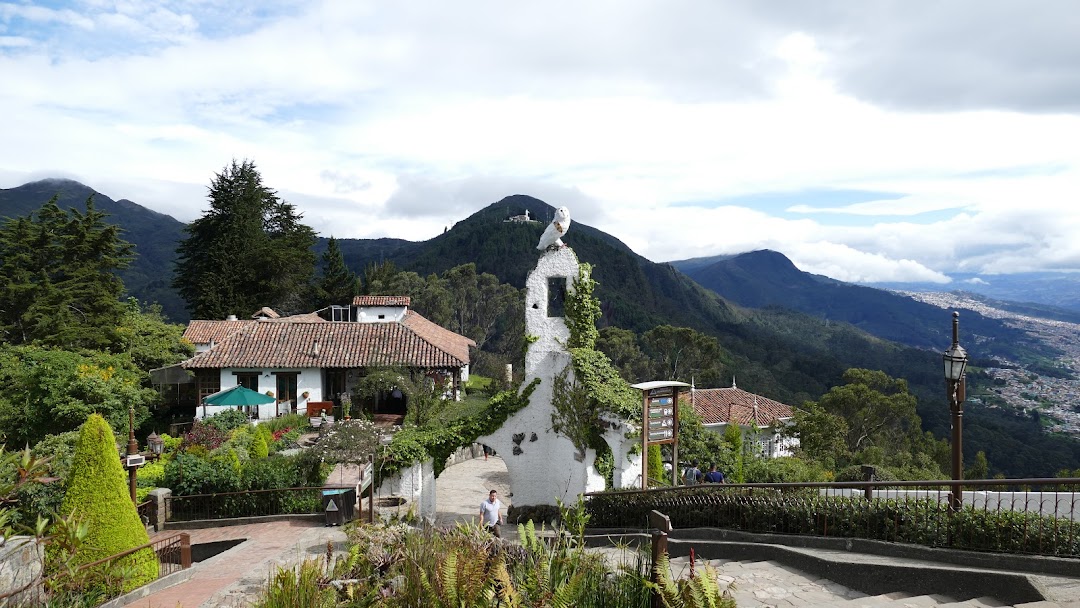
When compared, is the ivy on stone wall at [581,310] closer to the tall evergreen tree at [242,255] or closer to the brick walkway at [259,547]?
the brick walkway at [259,547]

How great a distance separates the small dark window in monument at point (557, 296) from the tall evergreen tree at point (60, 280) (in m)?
27.3

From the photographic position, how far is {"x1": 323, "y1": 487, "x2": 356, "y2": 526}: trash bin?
1377 centimetres

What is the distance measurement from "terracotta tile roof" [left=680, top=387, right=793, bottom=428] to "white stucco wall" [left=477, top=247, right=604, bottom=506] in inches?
823

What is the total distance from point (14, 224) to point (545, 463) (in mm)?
36023

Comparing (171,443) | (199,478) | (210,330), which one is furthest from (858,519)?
(210,330)

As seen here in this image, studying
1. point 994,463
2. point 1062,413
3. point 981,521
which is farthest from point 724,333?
point 981,521

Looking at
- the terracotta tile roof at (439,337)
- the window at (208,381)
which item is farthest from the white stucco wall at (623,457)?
the window at (208,381)

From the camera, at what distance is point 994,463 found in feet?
156

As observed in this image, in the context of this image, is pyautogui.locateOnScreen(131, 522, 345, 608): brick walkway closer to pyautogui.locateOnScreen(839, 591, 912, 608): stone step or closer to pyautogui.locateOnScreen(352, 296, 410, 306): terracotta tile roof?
pyautogui.locateOnScreen(839, 591, 912, 608): stone step

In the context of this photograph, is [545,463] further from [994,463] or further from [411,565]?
[994,463]

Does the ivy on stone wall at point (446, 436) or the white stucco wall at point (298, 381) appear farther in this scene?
the white stucco wall at point (298, 381)

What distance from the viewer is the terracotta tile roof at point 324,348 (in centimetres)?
2805

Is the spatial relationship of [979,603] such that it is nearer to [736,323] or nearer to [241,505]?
[241,505]

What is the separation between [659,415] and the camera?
1247 centimetres
